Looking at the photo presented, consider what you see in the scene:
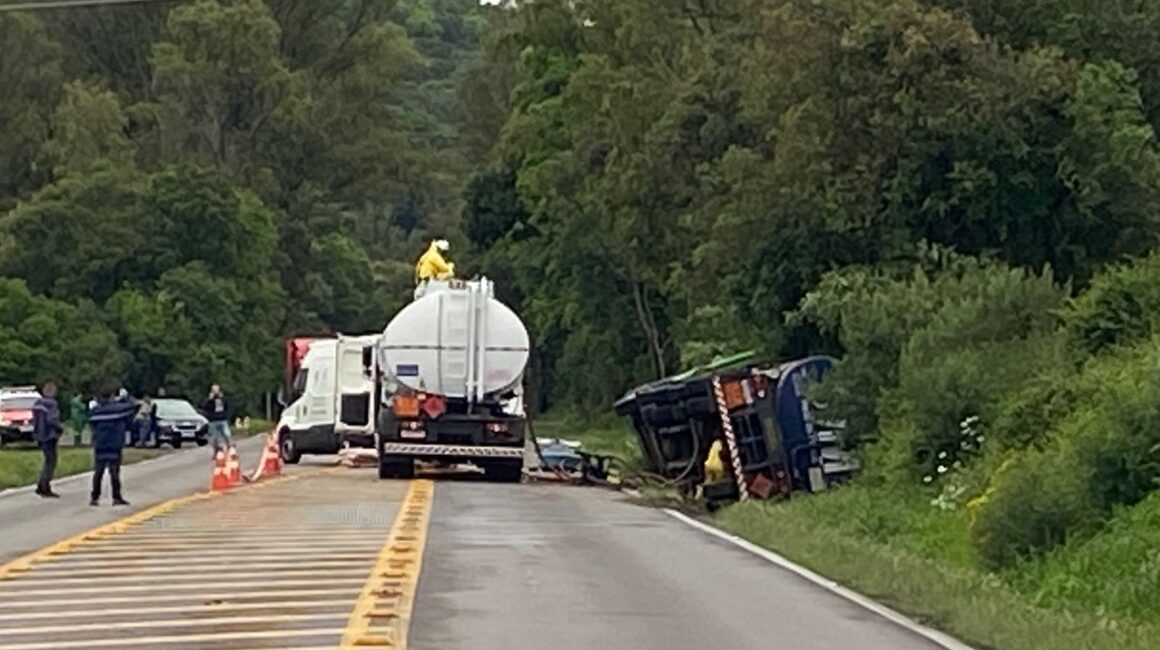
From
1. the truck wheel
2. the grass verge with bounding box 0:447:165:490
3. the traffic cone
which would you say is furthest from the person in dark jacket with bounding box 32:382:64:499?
the truck wheel

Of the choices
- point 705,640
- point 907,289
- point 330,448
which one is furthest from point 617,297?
point 705,640

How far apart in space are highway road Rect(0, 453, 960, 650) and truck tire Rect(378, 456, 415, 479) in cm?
982

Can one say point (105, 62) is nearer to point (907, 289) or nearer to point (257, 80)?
point (257, 80)

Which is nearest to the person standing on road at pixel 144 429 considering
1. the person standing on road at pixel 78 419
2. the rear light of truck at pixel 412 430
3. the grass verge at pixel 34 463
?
the person standing on road at pixel 78 419

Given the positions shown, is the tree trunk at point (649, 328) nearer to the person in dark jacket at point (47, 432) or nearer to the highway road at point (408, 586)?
the person in dark jacket at point (47, 432)

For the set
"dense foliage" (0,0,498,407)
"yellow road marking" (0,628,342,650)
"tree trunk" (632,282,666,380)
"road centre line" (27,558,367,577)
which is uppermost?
"dense foliage" (0,0,498,407)

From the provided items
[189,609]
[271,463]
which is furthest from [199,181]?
[189,609]

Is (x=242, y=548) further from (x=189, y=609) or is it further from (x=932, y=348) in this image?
(x=932, y=348)

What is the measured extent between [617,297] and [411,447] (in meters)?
29.5

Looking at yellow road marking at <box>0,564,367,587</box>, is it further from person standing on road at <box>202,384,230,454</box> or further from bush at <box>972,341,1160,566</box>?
person standing on road at <box>202,384,230,454</box>

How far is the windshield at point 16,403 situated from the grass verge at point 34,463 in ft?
11.5

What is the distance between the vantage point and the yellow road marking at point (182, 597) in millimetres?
17062

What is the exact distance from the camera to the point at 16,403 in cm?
5725

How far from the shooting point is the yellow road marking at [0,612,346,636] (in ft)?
50.1
